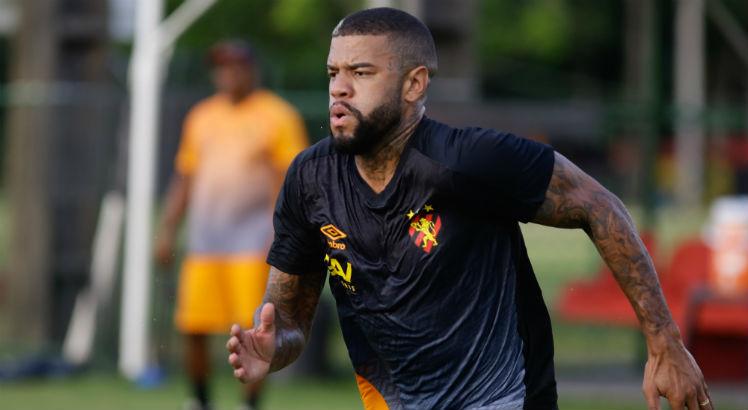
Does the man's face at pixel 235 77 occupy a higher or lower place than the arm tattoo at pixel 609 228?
higher

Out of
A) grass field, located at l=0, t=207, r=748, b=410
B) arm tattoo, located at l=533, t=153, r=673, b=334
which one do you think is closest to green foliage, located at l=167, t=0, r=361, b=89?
grass field, located at l=0, t=207, r=748, b=410

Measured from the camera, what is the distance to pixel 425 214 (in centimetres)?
464

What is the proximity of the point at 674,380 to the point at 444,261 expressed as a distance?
726 millimetres

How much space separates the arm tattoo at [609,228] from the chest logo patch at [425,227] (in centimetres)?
29

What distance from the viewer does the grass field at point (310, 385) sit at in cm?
1091

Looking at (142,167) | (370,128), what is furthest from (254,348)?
(142,167)

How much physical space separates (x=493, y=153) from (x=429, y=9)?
9771 millimetres

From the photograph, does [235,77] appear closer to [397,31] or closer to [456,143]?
[397,31]

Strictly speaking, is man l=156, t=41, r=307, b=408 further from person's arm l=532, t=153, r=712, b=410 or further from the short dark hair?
person's arm l=532, t=153, r=712, b=410

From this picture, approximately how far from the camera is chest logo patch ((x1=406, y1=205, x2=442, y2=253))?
4.64 meters

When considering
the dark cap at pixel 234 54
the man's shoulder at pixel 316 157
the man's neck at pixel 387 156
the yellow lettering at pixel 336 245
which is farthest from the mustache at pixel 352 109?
the dark cap at pixel 234 54

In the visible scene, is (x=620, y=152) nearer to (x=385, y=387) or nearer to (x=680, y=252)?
(x=680, y=252)

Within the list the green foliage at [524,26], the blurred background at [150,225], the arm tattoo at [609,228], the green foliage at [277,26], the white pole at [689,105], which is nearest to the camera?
the arm tattoo at [609,228]

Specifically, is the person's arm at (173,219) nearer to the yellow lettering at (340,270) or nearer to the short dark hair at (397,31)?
the yellow lettering at (340,270)
